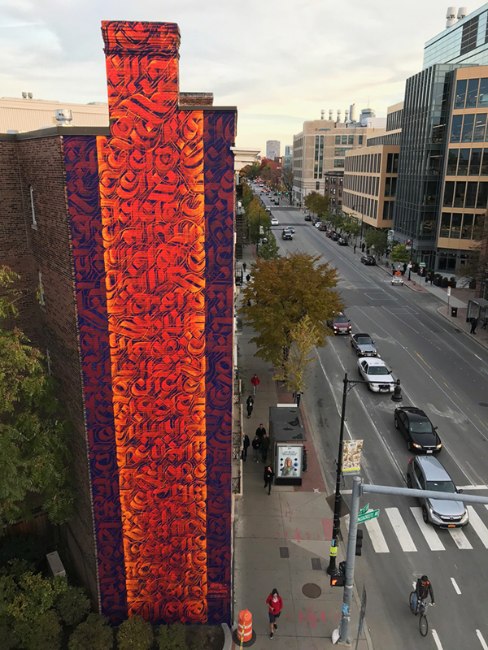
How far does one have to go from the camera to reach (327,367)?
3488cm

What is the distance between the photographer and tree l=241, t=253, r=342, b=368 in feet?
98.4

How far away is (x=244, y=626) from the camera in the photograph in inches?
557

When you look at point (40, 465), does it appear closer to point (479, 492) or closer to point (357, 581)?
point (357, 581)

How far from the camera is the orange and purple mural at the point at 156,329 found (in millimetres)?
11484

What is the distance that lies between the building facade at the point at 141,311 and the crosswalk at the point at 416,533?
22.4 ft

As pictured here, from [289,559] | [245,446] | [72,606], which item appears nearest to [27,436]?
[72,606]

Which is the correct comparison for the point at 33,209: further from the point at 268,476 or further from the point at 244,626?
the point at 268,476

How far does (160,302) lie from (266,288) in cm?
1949

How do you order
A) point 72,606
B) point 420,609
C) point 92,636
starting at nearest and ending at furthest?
point 92,636 < point 72,606 < point 420,609

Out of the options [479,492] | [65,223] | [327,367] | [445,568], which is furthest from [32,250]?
[327,367]

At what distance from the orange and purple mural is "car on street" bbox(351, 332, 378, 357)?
2350 centimetres

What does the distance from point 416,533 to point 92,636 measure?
38.7 ft

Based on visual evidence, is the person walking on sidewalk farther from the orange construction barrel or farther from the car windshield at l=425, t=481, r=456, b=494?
the orange construction barrel

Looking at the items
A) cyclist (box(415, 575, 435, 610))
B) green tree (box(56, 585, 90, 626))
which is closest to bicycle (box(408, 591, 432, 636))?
cyclist (box(415, 575, 435, 610))
